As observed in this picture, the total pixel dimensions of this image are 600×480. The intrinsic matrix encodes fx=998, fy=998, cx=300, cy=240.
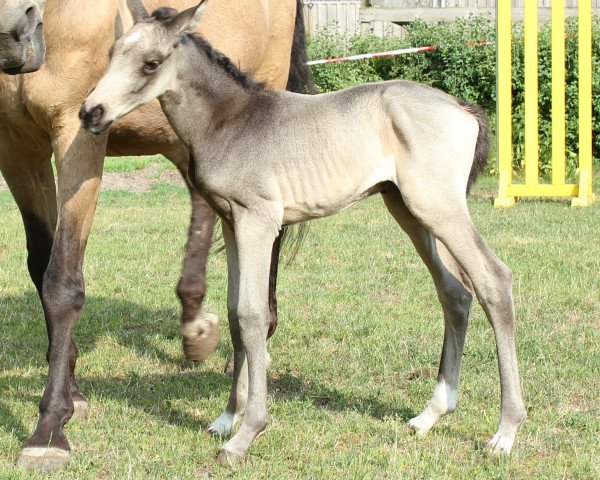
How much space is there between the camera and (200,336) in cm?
521

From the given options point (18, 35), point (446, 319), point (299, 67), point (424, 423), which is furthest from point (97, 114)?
point (299, 67)

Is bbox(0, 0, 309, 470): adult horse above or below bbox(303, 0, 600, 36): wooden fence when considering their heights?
above

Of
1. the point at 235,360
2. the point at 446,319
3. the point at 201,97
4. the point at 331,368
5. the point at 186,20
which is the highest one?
the point at 186,20

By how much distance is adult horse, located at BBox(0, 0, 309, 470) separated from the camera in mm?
4008

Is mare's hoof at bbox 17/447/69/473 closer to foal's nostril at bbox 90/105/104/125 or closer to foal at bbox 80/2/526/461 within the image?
foal at bbox 80/2/526/461

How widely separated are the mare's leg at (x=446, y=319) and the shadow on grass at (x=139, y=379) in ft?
0.85

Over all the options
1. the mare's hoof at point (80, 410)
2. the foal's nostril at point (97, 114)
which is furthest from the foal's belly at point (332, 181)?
the mare's hoof at point (80, 410)

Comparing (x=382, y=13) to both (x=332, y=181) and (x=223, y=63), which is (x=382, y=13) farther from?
(x=332, y=181)

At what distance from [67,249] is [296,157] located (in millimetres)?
1081

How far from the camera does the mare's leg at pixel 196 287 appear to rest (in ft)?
17.2

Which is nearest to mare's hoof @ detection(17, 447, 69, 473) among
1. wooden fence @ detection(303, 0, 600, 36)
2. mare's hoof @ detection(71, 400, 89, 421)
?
mare's hoof @ detection(71, 400, 89, 421)

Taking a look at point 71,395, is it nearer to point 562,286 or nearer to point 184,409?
point 184,409

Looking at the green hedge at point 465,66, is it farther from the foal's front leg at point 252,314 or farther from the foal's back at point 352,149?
the foal's front leg at point 252,314

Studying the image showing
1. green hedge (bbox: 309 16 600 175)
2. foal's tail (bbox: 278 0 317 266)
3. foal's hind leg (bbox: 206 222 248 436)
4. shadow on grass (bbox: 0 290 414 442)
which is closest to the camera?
foal's hind leg (bbox: 206 222 248 436)
